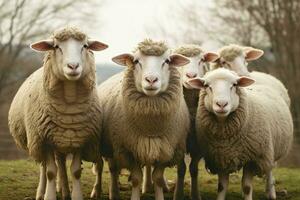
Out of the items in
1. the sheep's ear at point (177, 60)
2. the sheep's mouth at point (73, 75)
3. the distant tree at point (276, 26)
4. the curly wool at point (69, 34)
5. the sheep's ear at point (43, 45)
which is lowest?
the sheep's mouth at point (73, 75)

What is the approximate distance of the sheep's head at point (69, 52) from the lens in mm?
6984

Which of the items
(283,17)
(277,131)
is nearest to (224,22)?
(283,17)

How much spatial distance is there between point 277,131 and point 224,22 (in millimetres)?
15183

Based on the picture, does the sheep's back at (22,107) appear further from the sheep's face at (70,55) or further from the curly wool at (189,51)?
the curly wool at (189,51)

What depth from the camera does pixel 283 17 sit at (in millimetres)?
22203

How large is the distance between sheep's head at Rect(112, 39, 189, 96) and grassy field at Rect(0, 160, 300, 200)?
6.84ft

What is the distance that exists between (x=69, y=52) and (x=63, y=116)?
0.76 metres

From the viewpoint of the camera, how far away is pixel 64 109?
24.2 feet

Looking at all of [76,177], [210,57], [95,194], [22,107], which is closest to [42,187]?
[95,194]

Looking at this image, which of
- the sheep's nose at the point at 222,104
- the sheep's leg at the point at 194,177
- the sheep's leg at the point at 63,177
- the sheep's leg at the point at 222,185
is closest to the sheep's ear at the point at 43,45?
the sheep's leg at the point at 63,177

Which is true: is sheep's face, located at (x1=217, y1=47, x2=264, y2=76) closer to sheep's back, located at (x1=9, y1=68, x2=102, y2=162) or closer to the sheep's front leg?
the sheep's front leg

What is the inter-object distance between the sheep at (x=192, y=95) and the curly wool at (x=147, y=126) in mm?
582

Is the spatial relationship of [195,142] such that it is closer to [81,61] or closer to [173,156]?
[173,156]

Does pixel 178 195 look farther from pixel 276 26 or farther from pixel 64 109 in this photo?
pixel 276 26
